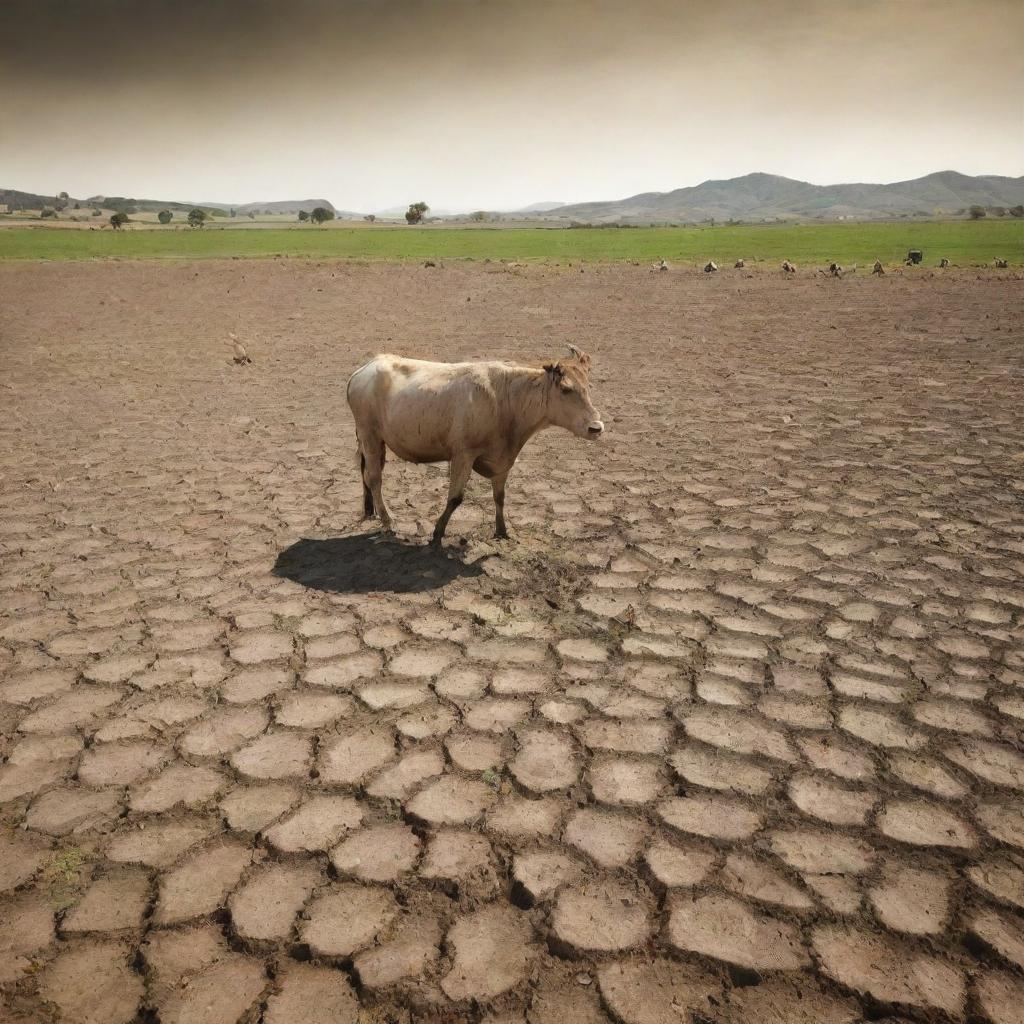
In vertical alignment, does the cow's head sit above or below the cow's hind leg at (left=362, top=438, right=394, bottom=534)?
above

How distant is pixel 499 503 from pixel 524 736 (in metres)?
2.82

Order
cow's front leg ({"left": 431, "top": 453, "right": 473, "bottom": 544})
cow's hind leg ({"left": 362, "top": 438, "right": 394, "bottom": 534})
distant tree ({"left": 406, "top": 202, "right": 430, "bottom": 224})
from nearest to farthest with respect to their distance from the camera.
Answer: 1. cow's front leg ({"left": 431, "top": 453, "right": 473, "bottom": 544})
2. cow's hind leg ({"left": 362, "top": 438, "right": 394, "bottom": 534})
3. distant tree ({"left": 406, "top": 202, "right": 430, "bottom": 224})

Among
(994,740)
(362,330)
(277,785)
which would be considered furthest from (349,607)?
(362,330)

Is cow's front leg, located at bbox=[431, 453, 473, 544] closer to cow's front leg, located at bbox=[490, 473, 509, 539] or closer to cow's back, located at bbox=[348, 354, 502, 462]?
cow's back, located at bbox=[348, 354, 502, 462]

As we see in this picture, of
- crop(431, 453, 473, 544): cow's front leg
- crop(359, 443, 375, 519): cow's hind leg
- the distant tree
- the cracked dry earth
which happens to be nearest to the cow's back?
crop(431, 453, 473, 544): cow's front leg

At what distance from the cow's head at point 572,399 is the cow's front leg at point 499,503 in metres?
0.78

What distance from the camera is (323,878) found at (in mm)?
3045

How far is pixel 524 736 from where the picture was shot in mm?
3908

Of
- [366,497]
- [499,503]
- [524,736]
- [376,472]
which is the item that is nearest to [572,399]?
[499,503]

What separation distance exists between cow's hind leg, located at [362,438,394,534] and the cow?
0.17 meters

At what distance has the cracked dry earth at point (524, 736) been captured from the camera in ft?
8.81

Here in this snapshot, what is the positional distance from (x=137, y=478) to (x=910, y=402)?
10.7 metres

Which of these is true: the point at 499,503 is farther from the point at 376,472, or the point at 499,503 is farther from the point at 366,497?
the point at 366,497

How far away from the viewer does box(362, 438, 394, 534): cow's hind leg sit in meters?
6.46
